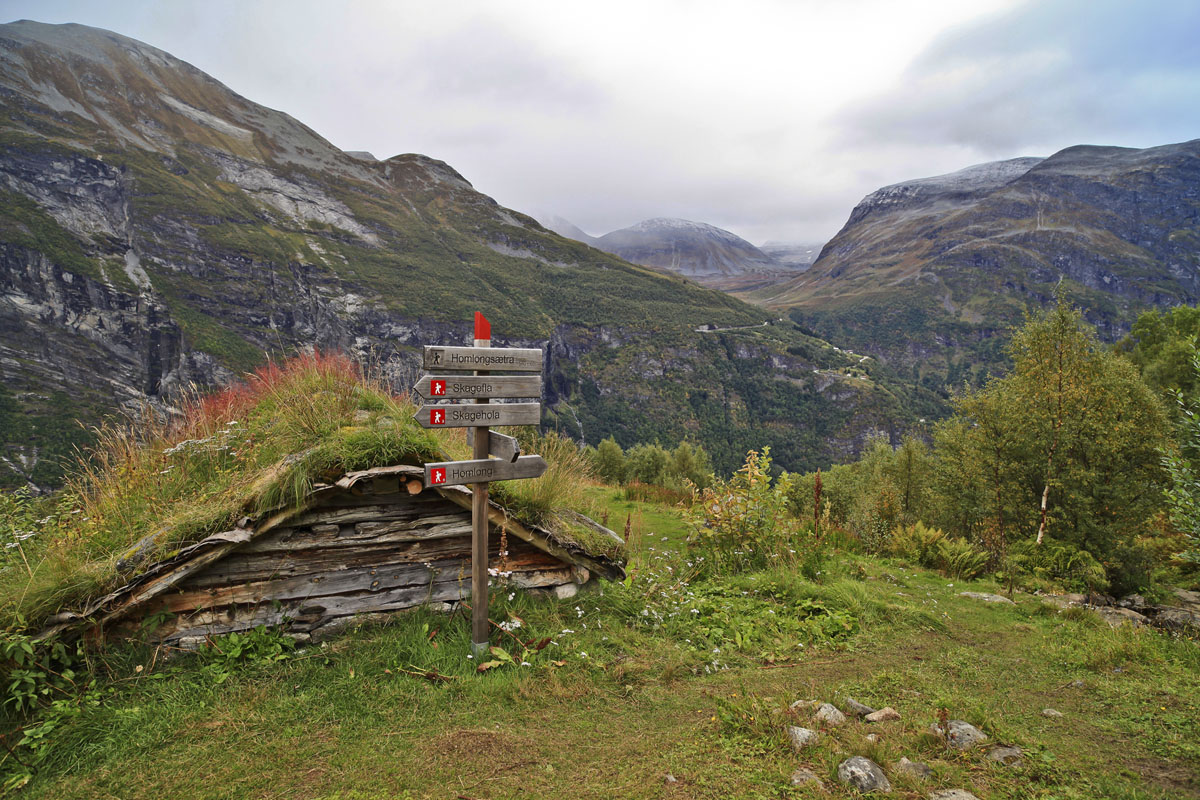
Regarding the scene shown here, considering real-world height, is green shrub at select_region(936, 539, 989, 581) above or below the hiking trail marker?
below

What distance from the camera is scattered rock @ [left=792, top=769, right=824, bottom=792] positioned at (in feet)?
10.9

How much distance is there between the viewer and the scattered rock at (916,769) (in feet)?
11.0

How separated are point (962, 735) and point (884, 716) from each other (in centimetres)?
53

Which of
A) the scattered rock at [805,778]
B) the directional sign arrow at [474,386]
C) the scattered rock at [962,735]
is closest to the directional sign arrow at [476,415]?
the directional sign arrow at [474,386]

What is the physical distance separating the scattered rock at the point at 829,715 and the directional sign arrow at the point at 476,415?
3510 mm

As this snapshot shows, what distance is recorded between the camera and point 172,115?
6737 inches

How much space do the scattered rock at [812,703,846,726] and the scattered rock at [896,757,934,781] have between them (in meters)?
0.56

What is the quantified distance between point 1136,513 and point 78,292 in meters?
157

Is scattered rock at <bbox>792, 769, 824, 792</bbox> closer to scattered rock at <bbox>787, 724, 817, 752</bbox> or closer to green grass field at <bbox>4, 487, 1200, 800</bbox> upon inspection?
A: green grass field at <bbox>4, 487, 1200, 800</bbox>

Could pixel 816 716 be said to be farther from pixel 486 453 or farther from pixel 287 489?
pixel 287 489

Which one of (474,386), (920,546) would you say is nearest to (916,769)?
(474,386)

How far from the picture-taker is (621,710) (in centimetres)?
440

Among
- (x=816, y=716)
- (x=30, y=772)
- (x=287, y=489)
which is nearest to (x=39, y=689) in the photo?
(x=30, y=772)

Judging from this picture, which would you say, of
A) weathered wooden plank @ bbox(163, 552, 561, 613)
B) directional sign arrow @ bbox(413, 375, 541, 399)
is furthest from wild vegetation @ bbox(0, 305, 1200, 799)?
directional sign arrow @ bbox(413, 375, 541, 399)
